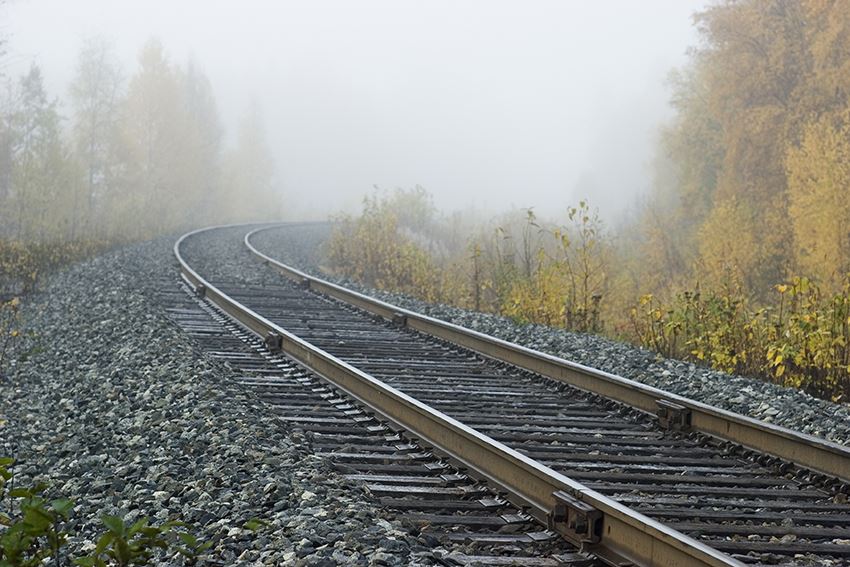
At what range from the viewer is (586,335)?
10484mm

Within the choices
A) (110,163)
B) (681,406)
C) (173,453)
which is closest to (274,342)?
(173,453)

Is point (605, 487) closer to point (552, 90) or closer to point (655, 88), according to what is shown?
point (655, 88)

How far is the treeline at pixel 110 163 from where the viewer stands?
29.2 meters

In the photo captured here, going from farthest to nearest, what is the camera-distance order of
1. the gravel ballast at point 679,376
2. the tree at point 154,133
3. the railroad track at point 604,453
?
the tree at point 154,133
the gravel ballast at point 679,376
the railroad track at point 604,453

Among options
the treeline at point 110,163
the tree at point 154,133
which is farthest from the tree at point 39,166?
the tree at point 154,133

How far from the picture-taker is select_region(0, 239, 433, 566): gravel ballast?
4.05 meters

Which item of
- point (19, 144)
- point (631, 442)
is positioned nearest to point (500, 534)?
point (631, 442)

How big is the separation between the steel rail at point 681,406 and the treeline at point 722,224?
219 cm

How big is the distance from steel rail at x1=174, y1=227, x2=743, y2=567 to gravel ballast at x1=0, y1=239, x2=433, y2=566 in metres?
0.73

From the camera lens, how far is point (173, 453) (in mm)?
5648

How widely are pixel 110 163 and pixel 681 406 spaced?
4270cm

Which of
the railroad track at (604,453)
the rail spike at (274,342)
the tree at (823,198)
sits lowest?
the rail spike at (274,342)

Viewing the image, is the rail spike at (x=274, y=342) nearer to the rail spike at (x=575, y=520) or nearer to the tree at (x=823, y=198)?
the rail spike at (x=575, y=520)

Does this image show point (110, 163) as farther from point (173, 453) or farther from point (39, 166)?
point (173, 453)
